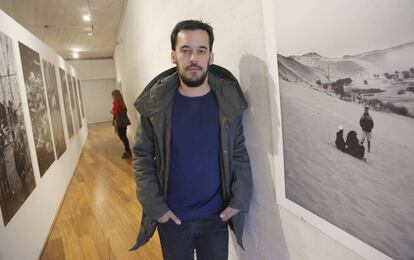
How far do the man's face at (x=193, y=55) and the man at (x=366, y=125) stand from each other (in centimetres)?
73

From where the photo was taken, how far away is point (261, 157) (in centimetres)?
134

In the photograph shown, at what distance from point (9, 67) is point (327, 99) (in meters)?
2.53

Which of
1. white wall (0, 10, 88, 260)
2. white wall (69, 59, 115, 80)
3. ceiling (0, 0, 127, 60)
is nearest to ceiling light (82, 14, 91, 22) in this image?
ceiling (0, 0, 127, 60)

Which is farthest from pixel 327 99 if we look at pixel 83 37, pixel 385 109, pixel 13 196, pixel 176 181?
pixel 83 37

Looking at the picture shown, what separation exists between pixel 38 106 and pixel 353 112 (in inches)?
129

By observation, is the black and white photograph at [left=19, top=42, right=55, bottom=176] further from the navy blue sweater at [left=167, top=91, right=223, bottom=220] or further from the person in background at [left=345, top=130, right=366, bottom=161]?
the person in background at [left=345, top=130, right=366, bottom=161]

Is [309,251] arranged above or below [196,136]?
below

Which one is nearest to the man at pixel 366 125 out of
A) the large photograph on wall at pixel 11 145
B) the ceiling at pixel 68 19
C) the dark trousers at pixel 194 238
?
the dark trousers at pixel 194 238

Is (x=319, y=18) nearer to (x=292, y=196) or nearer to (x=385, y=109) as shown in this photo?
(x=385, y=109)

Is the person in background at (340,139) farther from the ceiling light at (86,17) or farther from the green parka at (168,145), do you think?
the ceiling light at (86,17)

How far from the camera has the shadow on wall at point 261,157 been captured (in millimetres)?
1245

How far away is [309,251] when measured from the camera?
1.09 m

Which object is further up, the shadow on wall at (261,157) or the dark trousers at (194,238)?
the shadow on wall at (261,157)

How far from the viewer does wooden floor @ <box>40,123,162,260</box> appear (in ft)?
8.57
